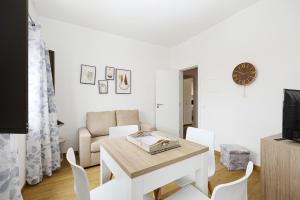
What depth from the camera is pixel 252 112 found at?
248cm

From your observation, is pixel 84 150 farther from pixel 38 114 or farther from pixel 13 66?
pixel 13 66

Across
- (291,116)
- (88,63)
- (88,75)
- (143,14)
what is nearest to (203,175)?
(291,116)

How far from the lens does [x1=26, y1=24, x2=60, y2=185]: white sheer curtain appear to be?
196cm

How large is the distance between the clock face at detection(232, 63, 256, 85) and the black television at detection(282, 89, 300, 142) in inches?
41.9

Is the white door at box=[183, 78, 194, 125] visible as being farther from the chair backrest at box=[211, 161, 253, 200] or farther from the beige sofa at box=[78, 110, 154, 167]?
the chair backrest at box=[211, 161, 253, 200]

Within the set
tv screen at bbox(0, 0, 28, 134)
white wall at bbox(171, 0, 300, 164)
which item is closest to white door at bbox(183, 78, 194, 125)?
white wall at bbox(171, 0, 300, 164)

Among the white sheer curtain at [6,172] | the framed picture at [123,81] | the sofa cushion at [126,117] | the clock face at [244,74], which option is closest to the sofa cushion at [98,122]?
the sofa cushion at [126,117]

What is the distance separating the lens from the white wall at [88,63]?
3.00 metres

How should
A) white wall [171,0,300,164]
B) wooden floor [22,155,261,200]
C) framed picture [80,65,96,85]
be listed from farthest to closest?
Result: framed picture [80,65,96,85] < white wall [171,0,300,164] < wooden floor [22,155,261,200]

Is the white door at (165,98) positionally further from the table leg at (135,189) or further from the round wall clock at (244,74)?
the table leg at (135,189)

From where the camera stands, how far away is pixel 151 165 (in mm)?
941

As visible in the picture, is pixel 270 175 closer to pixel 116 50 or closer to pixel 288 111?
pixel 288 111

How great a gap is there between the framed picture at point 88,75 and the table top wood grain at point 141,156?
2190 millimetres

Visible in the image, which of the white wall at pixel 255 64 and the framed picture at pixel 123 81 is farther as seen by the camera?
the framed picture at pixel 123 81
